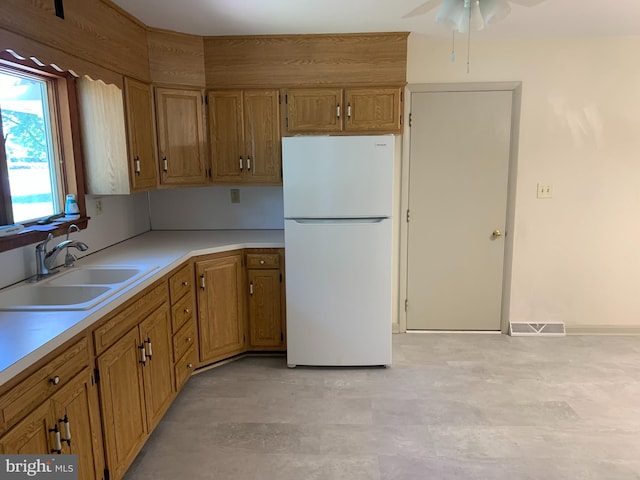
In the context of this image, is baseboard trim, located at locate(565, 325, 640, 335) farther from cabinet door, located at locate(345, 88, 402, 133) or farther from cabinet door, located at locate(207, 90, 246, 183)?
cabinet door, located at locate(207, 90, 246, 183)

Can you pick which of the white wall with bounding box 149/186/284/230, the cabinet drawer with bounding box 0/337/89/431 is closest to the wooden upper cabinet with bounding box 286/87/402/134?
the white wall with bounding box 149/186/284/230

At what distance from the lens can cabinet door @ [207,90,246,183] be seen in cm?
330

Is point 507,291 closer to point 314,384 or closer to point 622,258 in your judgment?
point 622,258

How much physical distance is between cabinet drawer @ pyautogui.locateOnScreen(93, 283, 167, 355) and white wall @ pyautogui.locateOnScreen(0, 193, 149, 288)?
607 millimetres

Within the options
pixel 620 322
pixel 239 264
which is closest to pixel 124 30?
pixel 239 264

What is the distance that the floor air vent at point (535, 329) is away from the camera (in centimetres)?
376

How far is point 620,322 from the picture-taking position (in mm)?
3771

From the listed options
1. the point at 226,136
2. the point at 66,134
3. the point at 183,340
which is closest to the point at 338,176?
the point at 226,136

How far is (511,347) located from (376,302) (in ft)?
4.21

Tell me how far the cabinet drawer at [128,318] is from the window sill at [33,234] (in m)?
0.62

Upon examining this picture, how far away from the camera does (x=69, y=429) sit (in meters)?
1.59

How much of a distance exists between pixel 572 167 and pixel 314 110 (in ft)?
6.82

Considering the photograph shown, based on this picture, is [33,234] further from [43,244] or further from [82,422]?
[82,422]

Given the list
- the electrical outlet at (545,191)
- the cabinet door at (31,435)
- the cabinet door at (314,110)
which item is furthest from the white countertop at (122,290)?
the electrical outlet at (545,191)
